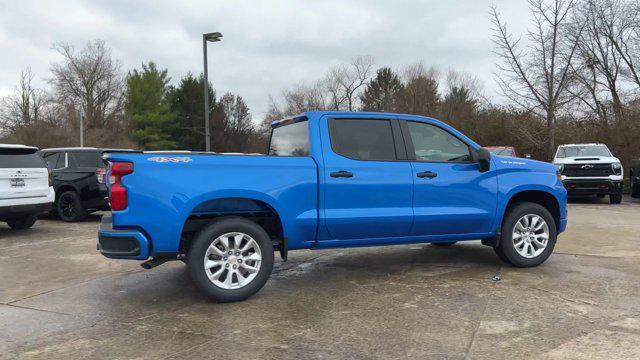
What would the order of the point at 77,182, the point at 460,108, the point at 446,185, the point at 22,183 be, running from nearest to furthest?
1. the point at 446,185
2. the point at 22,183
3. the point at 77,182
4. the point at 460,108

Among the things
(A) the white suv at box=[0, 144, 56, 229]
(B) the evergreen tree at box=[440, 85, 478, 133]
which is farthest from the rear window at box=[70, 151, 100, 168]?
(B) the evergreen tree at box=[440, 85, 478, 133]

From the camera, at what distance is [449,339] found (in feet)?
12.8

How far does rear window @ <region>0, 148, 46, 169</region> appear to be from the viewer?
8917mm

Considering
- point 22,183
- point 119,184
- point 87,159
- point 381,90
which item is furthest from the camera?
point 381,90

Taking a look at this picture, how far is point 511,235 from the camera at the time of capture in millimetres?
6047

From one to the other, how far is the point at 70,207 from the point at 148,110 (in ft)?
143

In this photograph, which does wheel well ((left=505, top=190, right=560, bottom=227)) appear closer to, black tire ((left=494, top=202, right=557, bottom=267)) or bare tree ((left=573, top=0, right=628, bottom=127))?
black tire ((left=494, top=202, right=557, bottom=267))

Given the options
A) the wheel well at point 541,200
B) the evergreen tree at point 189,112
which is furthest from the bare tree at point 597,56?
the evergreen tree at point 189,112

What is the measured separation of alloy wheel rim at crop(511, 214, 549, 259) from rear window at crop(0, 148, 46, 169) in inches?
328

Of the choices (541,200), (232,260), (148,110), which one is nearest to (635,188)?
(541,200)

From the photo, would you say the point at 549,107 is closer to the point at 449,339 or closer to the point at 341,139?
the point at 341,139

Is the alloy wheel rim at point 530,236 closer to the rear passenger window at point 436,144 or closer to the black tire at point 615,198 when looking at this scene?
the rear passenger window at point 436,144

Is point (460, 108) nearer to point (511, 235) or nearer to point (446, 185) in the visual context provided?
point (511, 235)

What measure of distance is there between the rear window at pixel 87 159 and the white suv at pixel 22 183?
58.4 inches
